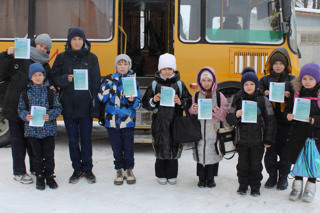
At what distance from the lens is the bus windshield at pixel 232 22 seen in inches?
212

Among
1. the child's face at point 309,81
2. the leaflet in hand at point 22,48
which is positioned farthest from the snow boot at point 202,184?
the leaflet in hand at point 22,48

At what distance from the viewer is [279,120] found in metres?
3.87

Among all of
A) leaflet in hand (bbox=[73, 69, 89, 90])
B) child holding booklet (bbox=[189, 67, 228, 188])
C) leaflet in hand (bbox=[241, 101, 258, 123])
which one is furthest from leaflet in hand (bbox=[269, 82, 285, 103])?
leaflet in hand (bbox=[73, 69, 89, 90])

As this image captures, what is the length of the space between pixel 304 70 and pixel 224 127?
1074 mm

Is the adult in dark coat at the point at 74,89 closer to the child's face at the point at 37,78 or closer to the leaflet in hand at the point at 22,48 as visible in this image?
the child's face at the point at 37,78

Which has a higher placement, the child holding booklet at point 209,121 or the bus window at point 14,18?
the bus window at point 14,18

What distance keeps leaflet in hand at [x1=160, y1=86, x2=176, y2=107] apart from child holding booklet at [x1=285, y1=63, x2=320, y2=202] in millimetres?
1279

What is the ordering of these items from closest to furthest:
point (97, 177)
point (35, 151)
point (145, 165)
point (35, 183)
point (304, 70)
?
point (304, 70) < point (35, 151) < point (35, 183) < point (97, 177) < point (145, 165)

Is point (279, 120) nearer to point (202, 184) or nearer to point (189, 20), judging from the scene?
point (202, 184)

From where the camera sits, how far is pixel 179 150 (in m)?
4.01

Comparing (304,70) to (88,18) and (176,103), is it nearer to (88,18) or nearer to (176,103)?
(176,103)

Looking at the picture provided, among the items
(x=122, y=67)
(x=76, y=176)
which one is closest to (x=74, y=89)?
(x=122, y=67)

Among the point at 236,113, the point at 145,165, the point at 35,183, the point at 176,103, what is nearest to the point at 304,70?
the point at 236,113

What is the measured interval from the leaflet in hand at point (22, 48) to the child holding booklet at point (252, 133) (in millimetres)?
2442
